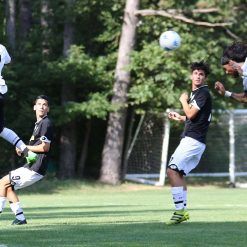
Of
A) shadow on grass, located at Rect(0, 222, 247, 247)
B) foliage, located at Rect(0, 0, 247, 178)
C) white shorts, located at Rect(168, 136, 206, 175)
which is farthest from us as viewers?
foliage, located at Rect(0, 0, 247, 178)

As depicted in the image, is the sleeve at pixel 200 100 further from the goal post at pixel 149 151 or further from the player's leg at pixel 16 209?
the goal post at pixel 149 151

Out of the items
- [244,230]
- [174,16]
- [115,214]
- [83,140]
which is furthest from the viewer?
[83,140]

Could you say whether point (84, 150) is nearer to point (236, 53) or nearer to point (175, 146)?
point (175, 146)

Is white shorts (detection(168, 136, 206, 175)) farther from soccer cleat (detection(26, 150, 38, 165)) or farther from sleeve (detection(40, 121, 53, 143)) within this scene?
soccer cleat (detection(26, 150, 38, 165))

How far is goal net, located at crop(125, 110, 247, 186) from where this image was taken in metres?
27.9

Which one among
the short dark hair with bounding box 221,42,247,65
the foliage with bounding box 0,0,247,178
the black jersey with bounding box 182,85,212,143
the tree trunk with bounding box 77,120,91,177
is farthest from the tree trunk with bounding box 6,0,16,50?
the short dark hair with bounding box 221,42,247,65

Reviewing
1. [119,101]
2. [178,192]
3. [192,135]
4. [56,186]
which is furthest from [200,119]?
[119,101]

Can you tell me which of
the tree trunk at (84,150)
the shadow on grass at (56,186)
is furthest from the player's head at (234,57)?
the tree trunk at (84,150)

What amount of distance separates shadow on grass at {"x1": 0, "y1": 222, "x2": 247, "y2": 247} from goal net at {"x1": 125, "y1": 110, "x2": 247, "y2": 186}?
16.9 m

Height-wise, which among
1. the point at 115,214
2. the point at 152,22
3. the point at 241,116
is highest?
the point at 152,22

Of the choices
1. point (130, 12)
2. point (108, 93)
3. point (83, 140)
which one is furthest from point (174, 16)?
point (83, 140)

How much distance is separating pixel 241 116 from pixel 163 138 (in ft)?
9.56

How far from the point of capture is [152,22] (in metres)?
28.2

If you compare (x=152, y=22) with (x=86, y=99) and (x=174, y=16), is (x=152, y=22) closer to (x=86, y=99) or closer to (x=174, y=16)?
(x=174, y=16)
